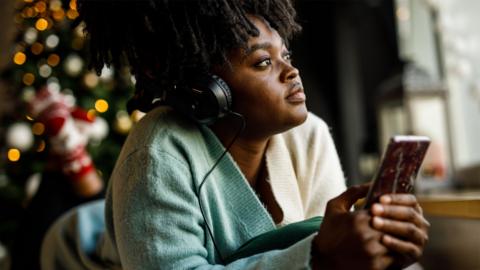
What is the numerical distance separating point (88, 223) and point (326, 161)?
1.73 feet

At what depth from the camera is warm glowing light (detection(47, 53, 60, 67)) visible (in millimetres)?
2689

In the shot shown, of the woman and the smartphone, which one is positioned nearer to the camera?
the smartphone

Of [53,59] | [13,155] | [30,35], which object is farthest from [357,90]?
[13,155]

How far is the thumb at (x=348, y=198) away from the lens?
650 millimetres

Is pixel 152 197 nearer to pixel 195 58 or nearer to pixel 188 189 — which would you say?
pixel 188 189

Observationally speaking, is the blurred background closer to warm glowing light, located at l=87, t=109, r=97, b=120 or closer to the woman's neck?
warm glowing light, located at l=87, t=109, r=97, b=120

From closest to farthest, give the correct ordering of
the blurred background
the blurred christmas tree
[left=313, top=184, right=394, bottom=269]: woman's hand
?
[left=313, top=184, right=394, bottom=269]: woman's hand → the blurred background → the blurred christmas tree

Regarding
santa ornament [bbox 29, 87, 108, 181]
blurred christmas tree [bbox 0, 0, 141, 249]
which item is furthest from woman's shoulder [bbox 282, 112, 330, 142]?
blurred christmas tree [bbox 0, 0, 141, 249]

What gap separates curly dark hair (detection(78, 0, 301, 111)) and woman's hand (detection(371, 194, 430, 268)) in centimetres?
33

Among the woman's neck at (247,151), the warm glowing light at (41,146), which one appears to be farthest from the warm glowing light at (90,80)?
the woman's neck at (247,151)

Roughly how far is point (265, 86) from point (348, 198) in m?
0.22

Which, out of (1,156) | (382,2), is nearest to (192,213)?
(1,156)

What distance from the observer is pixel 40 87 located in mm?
2623

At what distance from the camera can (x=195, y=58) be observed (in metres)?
0.84
